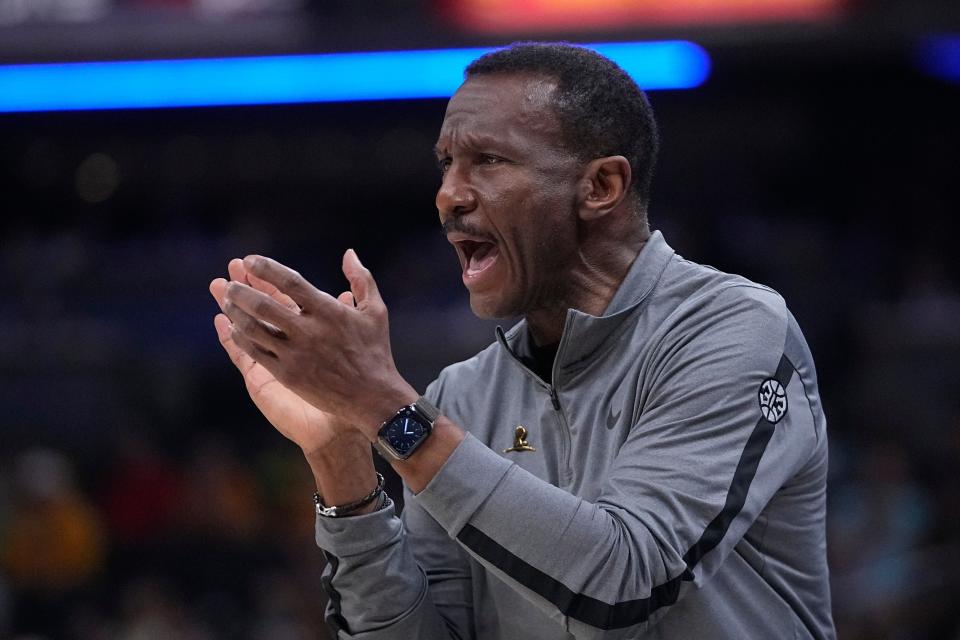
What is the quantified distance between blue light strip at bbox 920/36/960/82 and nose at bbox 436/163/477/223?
17.3 feet

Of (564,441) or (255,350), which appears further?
(564,441)

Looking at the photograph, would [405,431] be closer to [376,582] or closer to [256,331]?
[256,331]

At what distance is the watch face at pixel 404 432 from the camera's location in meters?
1.69

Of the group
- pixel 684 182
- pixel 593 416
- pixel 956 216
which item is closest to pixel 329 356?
pixel 593 416

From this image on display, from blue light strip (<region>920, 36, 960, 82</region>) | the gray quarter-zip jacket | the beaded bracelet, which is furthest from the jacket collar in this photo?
blue light strip (<region>920, 36, 960, 82</region>)

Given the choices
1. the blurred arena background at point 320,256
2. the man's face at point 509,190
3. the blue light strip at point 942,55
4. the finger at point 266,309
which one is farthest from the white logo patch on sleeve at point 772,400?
the blue light strip at point 942,55

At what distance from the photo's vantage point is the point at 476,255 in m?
2.14

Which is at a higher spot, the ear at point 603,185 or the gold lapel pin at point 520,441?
the ear at point 603,185

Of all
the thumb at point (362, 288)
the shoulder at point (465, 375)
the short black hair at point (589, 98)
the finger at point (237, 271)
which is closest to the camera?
the thumb at point (362, 288)

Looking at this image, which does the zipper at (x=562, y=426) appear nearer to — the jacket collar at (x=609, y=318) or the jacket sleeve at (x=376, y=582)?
the jacket collar at (x=609, y=318)

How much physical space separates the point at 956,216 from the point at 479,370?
7.47 metres

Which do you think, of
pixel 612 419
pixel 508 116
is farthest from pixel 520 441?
pixel 508 116

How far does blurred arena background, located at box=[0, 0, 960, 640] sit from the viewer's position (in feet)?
20.7

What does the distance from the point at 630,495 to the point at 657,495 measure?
0.04 metres
